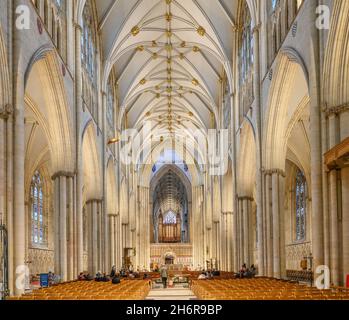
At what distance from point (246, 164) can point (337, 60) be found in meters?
19.8

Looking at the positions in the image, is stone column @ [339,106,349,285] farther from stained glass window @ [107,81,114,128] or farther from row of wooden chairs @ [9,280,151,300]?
stained glass window @ [107,81,114,128]

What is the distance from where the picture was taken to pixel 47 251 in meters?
43.0

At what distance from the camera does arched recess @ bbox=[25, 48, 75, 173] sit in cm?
2383

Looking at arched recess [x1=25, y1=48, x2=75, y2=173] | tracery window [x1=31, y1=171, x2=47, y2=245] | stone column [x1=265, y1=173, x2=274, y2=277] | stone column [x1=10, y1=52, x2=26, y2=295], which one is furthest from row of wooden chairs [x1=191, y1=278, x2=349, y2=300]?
tracery window [x1=31, y1=171, x2=47, y2=245]

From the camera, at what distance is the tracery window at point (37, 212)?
41906 millimetres

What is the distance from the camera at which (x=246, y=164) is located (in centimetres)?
3650

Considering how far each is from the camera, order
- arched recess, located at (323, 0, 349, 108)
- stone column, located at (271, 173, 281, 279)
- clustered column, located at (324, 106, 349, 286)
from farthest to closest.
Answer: stone column, located at (271, 173, 281, 279)
clustered column, located at (324, 106, 349, 286)
arched recess, located at (323, 0, 349, 108)

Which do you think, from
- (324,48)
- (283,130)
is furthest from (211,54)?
(324,48)

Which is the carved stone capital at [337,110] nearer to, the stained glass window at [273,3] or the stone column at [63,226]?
the stained glass window at [273,3]

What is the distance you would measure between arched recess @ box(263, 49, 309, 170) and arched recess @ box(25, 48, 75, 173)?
30.0 ft

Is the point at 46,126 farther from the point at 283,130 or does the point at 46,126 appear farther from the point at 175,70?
the point at 175,70

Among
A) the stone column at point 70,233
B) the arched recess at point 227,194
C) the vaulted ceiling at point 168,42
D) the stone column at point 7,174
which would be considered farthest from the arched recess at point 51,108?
the arched recess at point 227,194

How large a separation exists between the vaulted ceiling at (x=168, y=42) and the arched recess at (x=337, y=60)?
18.5 m
